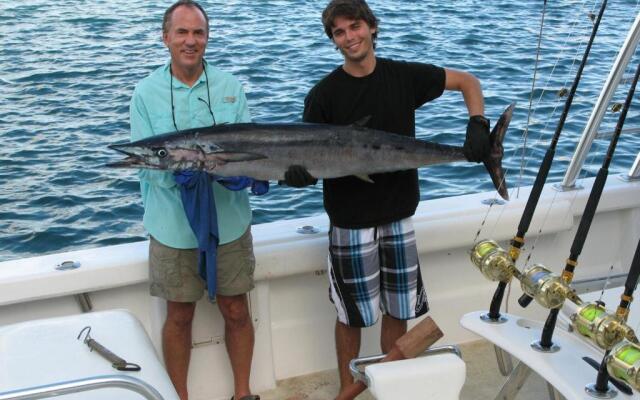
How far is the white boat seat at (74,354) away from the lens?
2664 millimetres

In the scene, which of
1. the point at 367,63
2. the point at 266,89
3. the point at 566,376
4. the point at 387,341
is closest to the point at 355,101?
the point at 367,63

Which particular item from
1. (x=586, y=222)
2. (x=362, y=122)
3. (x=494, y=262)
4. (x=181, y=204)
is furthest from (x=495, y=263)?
(x=181, y=204)

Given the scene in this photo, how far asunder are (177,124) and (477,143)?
110 cm

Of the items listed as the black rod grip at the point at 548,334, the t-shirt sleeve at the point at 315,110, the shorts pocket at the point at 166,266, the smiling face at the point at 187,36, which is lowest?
the shorts pocket at the point at 166,266

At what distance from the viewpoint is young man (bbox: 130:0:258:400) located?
11.1ft

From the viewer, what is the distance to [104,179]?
7.50 meters

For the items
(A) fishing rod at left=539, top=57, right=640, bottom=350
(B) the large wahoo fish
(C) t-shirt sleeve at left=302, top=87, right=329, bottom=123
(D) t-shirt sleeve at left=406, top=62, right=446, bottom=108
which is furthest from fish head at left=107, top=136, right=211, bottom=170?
(A) fishing rod at left=539, top=57, right=640, bottom=350

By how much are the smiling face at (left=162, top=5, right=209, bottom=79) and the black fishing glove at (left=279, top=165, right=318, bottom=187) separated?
1.80 feet

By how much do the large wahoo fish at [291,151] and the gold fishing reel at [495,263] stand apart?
45 centimetres

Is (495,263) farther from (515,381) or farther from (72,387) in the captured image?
(72,387)

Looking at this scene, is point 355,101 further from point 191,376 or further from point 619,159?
point 619,159

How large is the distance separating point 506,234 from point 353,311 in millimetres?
980

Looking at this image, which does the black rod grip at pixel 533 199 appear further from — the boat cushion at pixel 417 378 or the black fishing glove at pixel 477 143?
the boat cushion at pixel 417 378

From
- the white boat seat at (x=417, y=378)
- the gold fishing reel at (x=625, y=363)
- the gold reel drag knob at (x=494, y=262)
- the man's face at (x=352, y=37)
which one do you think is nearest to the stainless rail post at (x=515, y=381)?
the gold reel drag knob at (x=494, y=262)
